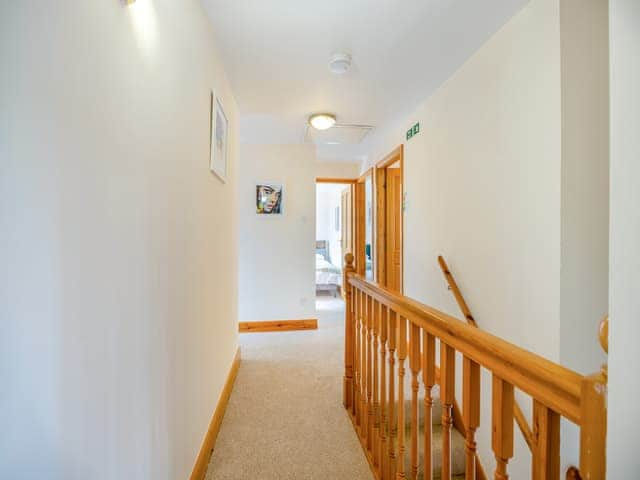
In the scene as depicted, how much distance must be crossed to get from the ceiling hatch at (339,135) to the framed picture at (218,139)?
1.55m

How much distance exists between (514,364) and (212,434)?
1.75 meters

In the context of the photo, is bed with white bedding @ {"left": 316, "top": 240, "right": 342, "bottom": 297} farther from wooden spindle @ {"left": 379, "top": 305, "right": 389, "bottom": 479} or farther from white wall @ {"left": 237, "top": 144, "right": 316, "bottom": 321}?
wooden spindle @ {"left": 379, "top": 305, "right": 389, "bottom": 479}

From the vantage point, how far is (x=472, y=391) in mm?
867

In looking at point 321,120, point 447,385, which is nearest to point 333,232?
point 321,120

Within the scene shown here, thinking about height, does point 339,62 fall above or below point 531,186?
above

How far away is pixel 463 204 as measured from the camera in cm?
228

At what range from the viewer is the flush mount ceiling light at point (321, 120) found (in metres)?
3.10

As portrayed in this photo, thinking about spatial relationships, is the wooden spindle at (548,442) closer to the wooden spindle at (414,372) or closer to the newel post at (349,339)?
the wooden spindle at (414,372)

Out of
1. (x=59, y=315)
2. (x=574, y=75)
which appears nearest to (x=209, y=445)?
(x=59, y=315)

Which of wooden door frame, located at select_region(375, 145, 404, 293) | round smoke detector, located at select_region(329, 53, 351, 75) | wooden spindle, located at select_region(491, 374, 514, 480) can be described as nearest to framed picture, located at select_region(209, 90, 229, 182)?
round smoke detector, located at select_region(329, 53, 351, 75)

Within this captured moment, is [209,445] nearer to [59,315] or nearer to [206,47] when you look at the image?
[59,315]

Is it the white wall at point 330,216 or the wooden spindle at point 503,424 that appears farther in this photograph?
the white wall at point 330,216

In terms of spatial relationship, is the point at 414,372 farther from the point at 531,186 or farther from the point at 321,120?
the point at 321,120

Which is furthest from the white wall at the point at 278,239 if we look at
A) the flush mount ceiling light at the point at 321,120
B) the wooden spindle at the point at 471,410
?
the wooden spindle at the point at 471,410
